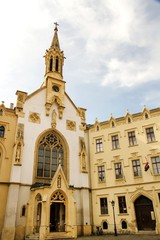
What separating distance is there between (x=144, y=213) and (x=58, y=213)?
9416 mm

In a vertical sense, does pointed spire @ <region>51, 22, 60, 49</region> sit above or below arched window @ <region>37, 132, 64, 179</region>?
above

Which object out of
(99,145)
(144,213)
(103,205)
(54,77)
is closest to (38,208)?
(103,205)

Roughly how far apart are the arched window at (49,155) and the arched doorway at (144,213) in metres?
10.1

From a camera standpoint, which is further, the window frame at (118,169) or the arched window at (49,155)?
the window frame at (118,169)

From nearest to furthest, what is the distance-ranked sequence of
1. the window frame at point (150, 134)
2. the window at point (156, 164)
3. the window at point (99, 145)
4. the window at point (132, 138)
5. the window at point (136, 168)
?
the window at point (156, 164)
the window at point (136, 168)
the window frame at point (150, 134)
the window at point (132, 138)
the window at point (99, 145)

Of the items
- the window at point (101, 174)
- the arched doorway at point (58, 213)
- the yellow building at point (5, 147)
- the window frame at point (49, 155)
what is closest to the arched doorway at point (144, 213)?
the window at point (101, 174)

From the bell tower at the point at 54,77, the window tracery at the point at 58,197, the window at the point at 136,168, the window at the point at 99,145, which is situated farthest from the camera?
the bell tower at the point at 54,77

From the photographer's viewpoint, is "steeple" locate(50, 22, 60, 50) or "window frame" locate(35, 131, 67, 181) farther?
"steeple" locate(50, 22, 60, 50)

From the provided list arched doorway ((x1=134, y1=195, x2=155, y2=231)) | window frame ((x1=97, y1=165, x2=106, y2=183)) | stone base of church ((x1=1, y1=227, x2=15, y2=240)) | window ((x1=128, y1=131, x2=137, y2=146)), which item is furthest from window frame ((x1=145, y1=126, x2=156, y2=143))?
stone base of church ((x1=1, y1=227, x2=15, y2=240))

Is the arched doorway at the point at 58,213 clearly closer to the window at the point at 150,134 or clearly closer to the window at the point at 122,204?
the window at the point at 122,204

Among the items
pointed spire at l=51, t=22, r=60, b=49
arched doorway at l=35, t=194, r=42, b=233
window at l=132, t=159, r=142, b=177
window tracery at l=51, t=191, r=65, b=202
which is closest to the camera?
arched doorway at l=35, t=194, r=42, b=233

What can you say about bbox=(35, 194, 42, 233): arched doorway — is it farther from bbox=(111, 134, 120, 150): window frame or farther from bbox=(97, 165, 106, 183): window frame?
bbox=(111, 134, 120, 150): window frame

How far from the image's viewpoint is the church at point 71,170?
69.4ft

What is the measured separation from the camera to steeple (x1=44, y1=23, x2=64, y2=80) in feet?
107
